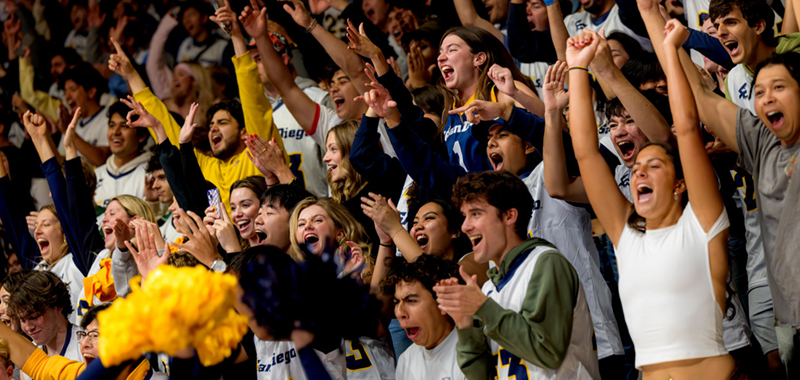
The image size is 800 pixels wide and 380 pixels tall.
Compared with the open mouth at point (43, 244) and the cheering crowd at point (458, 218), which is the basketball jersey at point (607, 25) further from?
the open mouth at point (43, 244)

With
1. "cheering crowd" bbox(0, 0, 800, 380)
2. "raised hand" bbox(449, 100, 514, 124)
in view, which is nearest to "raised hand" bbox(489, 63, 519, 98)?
"cheering crowd" bbox(0, 0, 800, 380)

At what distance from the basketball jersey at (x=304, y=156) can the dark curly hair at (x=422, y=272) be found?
7.57 ft

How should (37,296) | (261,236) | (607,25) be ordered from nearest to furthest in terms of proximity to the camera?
(261,236) < (37,296) < (607,25)

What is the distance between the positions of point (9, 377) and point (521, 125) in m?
2.80

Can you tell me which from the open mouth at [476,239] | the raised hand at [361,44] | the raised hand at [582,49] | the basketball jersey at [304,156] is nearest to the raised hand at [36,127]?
the basketball jersey at [304,156]

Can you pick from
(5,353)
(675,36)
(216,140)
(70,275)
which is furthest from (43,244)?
(675,36)

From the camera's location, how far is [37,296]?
526 centimetres

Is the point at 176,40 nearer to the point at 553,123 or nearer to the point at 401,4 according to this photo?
the point at 401,4

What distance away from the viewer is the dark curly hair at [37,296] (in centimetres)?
523

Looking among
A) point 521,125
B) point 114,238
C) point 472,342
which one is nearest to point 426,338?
point 472,342

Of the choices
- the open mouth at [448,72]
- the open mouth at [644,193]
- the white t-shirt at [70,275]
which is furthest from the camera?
the white t-shirt at [70,275]

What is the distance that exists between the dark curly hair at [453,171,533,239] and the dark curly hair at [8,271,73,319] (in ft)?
9.25

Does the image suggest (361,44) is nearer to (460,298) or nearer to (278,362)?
(278,362)

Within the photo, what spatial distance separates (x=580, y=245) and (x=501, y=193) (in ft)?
2.00
